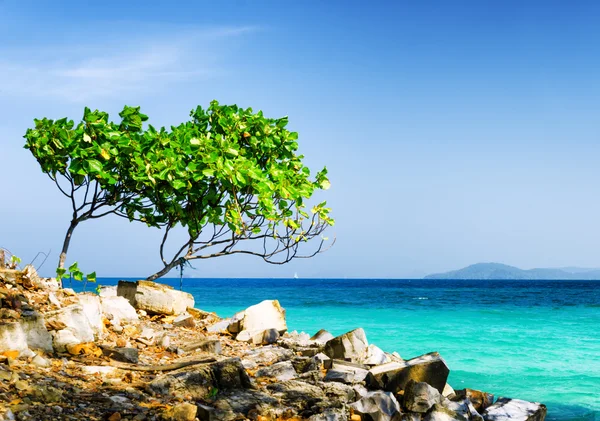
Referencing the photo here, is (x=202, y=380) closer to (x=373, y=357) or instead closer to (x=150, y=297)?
(x=373, y=357)

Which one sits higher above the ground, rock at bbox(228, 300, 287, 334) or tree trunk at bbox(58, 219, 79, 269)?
tree trunk at bbox(58, 219, 79, 269)

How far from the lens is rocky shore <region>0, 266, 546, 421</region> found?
16.6 ft

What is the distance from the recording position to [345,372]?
21.9 ft

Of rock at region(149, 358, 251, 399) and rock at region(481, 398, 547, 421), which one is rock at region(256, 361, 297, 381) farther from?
rock at region(481, 398, 547, 421)

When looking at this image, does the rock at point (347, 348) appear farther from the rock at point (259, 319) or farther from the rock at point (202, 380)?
the rock at point (202, 380)

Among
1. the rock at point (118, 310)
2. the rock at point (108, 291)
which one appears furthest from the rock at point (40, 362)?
the rock at point (108, 291)

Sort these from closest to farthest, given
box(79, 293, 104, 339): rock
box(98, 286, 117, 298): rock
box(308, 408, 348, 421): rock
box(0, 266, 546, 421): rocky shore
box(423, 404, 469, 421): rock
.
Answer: box(0, 266, 546, 421): rocky shore → box(308, 408, 348, 421): rock → box(423, 404, 469, 421): rock → box(79, 293, 104, 339): rock → box(98, 286, 117, 298): rock

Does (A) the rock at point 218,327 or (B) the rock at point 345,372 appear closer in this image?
(B) the rock at point 345,372

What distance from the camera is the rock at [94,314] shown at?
7.31 metres

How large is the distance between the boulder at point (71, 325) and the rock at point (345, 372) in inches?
121

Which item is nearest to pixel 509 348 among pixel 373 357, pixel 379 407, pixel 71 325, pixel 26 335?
pixel 373 357

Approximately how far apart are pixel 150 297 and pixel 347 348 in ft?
12.1

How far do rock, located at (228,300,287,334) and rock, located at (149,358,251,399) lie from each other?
2813 mm

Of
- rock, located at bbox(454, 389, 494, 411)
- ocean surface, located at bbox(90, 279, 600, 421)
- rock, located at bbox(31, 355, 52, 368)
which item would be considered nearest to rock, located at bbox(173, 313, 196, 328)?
rock, located at bbox(31, 355, 52, 368)
